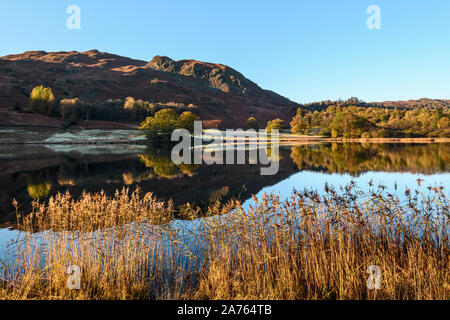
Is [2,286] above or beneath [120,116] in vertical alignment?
beneath

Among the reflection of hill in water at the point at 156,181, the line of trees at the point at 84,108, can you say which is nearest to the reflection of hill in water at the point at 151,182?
the reflection of hill in water at the point at 156,181

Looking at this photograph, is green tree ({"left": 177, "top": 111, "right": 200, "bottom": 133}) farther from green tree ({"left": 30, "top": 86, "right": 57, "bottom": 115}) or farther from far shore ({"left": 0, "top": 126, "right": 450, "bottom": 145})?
green tree ({"left": 30, "top": 86, "right": 57, "bottom": 115})

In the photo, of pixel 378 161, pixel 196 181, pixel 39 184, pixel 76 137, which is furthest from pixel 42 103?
pixel 378 161

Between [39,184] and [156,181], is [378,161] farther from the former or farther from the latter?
[39,184]

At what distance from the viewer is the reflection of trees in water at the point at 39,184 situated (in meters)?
16.6

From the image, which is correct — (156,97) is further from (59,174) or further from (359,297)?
(359,297)

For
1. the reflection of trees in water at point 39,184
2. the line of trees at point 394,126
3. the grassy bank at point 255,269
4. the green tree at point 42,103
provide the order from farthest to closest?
1. the green tree at point 42,103
2. the line of trees at point 394,126
3. the reflection of trees in water at point 39,184
4. the grassy bank at point 255,269

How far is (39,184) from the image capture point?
63.8ft

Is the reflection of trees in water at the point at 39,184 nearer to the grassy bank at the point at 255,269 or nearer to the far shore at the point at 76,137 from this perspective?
the grassy bank at the point at 255,269

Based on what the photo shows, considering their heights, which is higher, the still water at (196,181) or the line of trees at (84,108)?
the line of trees at (84,108)

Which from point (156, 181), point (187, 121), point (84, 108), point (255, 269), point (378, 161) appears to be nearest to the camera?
point (255, 269)
